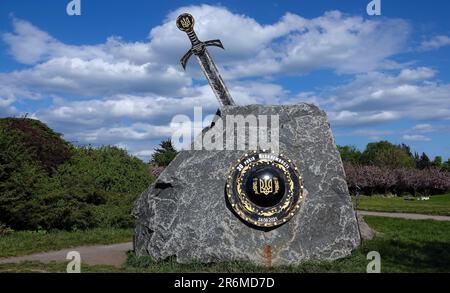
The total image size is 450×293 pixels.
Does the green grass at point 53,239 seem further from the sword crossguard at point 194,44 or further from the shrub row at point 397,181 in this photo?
the shrub row at point 397,181

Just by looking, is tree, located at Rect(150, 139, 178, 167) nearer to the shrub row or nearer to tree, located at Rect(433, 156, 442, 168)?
the shrub row

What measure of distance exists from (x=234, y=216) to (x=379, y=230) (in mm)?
7015

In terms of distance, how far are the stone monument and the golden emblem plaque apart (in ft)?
0.06

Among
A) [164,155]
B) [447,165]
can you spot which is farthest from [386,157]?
[164,155]

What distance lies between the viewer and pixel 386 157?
63.6 m

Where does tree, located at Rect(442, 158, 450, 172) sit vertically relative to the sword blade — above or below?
above

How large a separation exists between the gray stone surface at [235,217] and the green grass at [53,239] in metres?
3.15

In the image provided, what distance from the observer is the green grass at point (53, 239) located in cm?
1159

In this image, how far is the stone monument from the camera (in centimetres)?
925

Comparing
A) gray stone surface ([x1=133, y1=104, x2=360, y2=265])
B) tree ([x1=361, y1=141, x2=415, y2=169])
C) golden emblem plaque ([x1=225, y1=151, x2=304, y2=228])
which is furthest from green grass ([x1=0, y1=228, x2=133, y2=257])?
tree ([x1=361, y1=141, x2=415, y2=169])

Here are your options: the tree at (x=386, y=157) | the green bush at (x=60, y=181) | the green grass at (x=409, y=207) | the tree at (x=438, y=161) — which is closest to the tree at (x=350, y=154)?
the tree at (x=386, y=157)

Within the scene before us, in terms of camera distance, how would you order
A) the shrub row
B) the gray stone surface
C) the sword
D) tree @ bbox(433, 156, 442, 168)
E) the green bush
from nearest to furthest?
the gray stone surface
the sword
the green bush
the shrub row
tree @ bbox(433, 156, 442, 168)

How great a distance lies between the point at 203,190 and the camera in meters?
9.52
